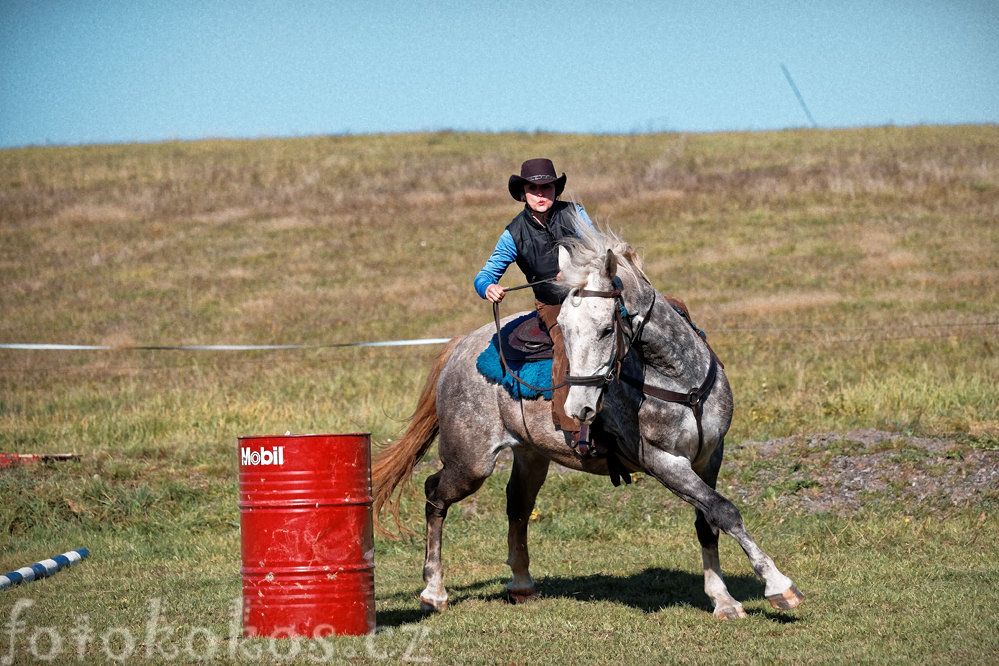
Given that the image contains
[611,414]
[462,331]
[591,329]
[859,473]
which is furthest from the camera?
[462,331]

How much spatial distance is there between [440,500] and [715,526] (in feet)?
7.39

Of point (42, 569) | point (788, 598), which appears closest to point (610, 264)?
point (788, 598)

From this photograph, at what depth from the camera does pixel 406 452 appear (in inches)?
334

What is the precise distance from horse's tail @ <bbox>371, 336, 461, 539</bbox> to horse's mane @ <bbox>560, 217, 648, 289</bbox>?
210 cm

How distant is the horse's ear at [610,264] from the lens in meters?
6.39

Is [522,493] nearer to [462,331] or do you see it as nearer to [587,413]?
[587,413]

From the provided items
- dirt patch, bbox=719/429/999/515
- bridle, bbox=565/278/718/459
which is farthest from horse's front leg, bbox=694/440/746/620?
dirt patch, bbox=719/429/999/515

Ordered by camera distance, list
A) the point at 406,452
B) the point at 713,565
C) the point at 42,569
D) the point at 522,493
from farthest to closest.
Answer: the point at 42,569, the point at 406,452, the point at 522,493, the point at 713,565

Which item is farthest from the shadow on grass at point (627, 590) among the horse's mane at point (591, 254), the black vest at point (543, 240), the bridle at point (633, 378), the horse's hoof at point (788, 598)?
the horse's mane at point (591, 254)

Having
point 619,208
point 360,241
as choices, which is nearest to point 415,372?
point 360,241

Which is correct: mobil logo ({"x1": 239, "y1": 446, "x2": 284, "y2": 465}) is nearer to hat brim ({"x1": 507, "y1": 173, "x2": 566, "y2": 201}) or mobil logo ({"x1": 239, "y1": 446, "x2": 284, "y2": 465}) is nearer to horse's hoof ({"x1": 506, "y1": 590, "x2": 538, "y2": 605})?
horse's hoof ({"x1": 506, "y1": 590, "x2": 538, "y2": 605})

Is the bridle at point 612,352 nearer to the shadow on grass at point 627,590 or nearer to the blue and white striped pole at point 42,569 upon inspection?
the shadow on grass at point 627,590

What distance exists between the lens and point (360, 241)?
104 feet

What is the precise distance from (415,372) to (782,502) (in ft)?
29.4
